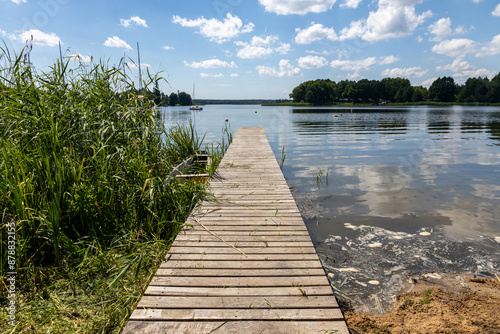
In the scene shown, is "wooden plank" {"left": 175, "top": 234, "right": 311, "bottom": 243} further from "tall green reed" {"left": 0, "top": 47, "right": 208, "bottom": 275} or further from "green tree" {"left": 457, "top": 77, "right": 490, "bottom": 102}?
"green tree" {"left": 457, "top": 77, "right": 490, "bottom": 102}

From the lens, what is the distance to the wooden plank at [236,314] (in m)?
1.98

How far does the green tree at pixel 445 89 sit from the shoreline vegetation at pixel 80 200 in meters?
130

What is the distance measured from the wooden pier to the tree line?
120 meters

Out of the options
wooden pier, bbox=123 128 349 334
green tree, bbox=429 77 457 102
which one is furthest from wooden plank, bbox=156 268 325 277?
green tree, bbox=429 77 457 102

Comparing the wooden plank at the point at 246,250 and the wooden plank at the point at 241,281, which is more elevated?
the wooden plank at the point at 246,250

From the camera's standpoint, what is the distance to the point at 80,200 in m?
3.14

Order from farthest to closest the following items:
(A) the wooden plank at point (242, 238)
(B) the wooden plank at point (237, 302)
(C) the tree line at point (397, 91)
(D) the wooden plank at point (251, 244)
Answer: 1. (C) the tree line at point (397, 91)
2. (A) the wooden plank at point (242, 238)
3. (D) the wooden plank at point (251, 244)
4. (B) the wooden plank at point (237, 302)

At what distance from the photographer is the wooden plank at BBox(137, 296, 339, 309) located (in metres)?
2.10

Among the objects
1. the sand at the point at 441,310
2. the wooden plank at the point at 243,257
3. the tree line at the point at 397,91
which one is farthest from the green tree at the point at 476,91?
the wooden plank at the point at 243,257

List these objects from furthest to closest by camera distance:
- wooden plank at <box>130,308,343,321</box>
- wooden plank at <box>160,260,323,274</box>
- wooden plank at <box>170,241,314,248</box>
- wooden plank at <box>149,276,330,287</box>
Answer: wooden plank at <box>170,241,314,248</box>, wooden plank at <box>160,260,323,274</box>, wooden plank at <box>149,276,330,287</box>, wooden plank at <box>130,308,343,321</box>

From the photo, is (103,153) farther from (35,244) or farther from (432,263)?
(432,263)

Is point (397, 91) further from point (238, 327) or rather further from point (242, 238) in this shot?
point (238, 327)

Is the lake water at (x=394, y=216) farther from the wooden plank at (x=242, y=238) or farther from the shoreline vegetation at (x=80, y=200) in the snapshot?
the shoreline vegetation at (x=80, y=200)

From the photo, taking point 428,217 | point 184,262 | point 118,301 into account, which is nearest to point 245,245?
point 184,262
